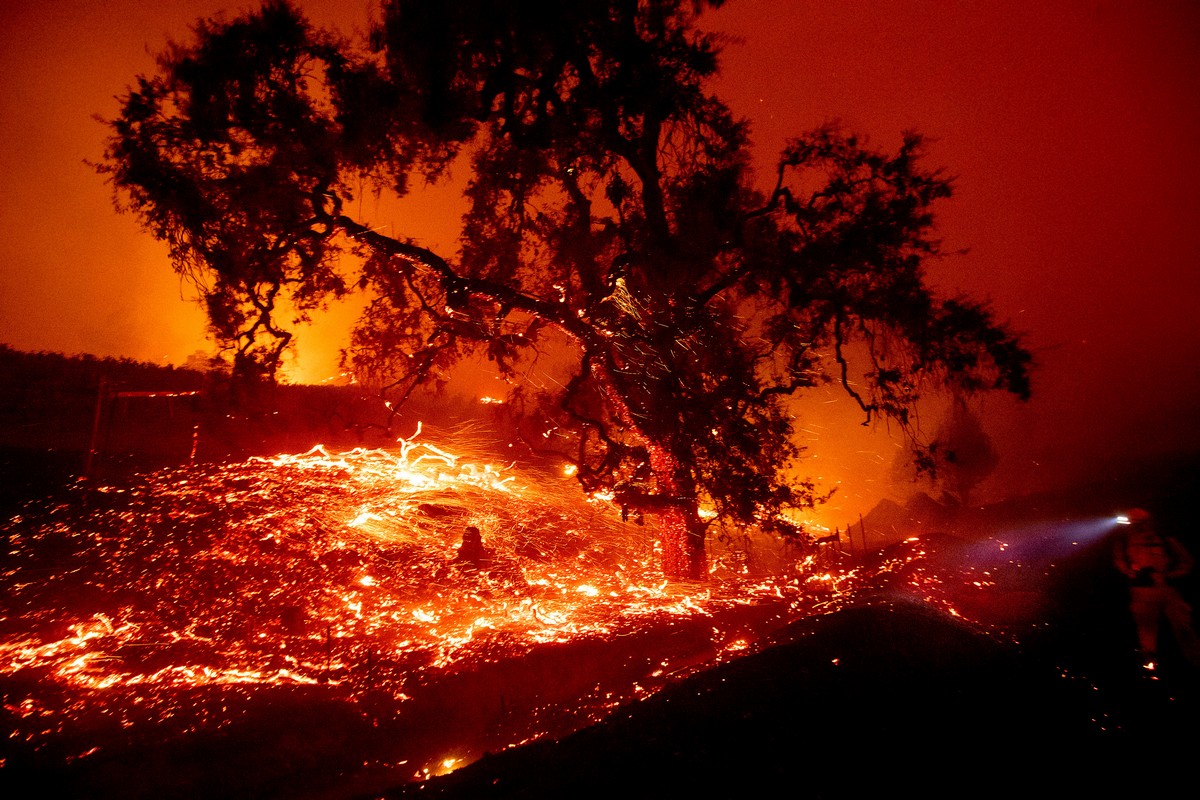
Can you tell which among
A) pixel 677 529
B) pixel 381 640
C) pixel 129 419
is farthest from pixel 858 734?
pixel 129 419

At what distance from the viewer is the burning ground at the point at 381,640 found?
16.2ft

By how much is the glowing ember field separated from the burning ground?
4 cm

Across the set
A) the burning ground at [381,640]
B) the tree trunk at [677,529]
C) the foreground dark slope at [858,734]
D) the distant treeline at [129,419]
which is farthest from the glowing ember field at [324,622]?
the foreground dark slope at [858,734]

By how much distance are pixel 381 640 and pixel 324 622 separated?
124cm

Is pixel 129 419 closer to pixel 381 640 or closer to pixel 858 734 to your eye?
pixel 381 640

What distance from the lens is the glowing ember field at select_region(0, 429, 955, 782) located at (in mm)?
5926

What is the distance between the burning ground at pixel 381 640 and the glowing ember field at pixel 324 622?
4cm

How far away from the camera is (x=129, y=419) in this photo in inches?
560

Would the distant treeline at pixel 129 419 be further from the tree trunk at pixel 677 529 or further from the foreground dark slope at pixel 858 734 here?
the foreground dark slope at pixel 858 734

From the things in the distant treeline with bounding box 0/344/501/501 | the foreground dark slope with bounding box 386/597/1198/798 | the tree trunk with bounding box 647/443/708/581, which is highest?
the distant treeline with bounding box 0/344/501/501

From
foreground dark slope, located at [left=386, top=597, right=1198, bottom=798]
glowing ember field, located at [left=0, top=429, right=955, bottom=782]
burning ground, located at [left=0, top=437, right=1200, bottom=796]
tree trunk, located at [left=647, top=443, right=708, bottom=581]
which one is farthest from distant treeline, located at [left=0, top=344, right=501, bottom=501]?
foreground dark slope, located at [left=386, top=597, right=1198, bottom=798]

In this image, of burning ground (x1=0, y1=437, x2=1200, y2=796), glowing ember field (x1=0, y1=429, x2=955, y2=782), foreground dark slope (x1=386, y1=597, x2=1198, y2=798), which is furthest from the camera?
glowing ember field (x1=0, y1=429, x2=955, y2=782)

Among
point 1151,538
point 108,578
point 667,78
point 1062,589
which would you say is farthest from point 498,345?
point 1062,589

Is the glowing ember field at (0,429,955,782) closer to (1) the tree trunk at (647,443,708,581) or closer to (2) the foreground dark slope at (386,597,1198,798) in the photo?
(1) the tree trunk at (647,443,708,581)
